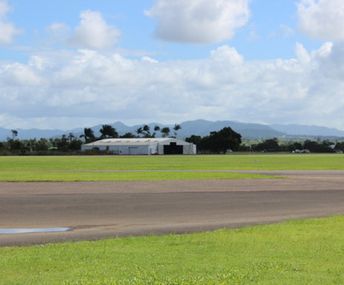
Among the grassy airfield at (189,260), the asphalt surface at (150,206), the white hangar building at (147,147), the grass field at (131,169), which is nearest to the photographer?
the grassy airfield at (189,260)

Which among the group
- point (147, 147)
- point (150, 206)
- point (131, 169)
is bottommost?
point (150, 206)

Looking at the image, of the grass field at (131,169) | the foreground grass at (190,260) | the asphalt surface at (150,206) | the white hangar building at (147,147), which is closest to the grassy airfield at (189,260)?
the foreground grass at (190,260)

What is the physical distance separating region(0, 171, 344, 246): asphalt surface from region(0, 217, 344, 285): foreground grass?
250 centimetres

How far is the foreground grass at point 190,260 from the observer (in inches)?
383

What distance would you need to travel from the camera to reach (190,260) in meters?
11.6

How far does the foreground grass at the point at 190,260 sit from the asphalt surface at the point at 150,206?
2503mm

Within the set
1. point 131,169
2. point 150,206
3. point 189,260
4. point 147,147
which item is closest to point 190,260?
point 189,260

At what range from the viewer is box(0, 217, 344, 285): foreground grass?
31.9ft

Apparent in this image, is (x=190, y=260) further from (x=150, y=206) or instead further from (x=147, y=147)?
(x=147, y=147)

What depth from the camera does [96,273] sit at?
10.3m

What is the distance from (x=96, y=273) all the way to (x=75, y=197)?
1815cm

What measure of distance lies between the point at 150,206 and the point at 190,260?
13.3 m

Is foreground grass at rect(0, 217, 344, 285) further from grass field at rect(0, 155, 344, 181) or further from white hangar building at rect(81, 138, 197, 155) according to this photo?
white hangar building at rect(81, 138, 197, 155)

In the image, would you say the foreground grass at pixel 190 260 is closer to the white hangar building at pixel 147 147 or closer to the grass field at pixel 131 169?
the grass field at pixel 131 169
